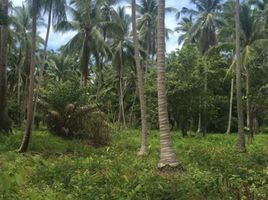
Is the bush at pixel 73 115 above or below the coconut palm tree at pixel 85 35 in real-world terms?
below

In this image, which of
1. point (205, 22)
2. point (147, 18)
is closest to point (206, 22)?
point (205, 22)

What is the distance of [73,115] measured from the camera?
24234mm

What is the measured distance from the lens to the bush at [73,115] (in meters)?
22.9

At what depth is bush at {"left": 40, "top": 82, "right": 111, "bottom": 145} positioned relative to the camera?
2286cm

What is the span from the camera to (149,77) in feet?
117

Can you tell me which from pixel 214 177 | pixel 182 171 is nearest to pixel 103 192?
pixel 214 177

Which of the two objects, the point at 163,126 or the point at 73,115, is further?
the point at 73,115

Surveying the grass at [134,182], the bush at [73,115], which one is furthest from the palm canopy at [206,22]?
the grass at [134,182]

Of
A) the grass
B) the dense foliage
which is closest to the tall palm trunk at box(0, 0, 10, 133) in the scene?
the dense foliage

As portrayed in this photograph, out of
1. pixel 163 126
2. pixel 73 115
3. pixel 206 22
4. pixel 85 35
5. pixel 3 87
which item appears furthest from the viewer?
pixel 206 22

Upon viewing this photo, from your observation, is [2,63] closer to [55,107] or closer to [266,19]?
[55,107]

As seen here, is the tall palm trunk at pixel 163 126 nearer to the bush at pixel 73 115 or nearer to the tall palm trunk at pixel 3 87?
the bush at pixel 73 115

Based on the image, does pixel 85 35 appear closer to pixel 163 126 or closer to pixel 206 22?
pixel 206 22

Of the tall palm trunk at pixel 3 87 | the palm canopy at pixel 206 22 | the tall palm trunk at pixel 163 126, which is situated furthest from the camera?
the palm canopy at pixel 206 22
